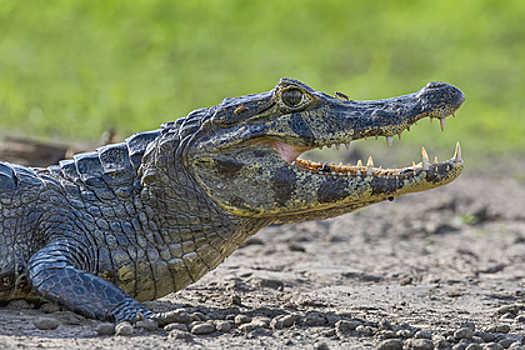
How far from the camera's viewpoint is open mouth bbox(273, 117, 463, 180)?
338 cm

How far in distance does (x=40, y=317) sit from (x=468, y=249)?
14.4 ft

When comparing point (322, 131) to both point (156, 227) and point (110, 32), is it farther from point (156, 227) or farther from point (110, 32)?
point (110, 32)

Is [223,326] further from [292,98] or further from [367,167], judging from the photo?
[292,98]

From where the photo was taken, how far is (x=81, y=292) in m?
2.98

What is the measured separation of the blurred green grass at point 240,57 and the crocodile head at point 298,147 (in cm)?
643

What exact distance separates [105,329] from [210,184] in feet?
3.46

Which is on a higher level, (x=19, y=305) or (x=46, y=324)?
(x=19, y=305)

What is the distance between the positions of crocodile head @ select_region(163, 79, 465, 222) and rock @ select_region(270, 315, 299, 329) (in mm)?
640

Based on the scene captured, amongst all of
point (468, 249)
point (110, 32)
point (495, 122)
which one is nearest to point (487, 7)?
point (495, 122)

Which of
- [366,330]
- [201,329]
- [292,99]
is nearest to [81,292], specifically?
[201,329]

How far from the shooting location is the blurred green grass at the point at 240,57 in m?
11.1

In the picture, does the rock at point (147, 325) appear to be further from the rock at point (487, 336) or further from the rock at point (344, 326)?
the rock at point (487, 336)

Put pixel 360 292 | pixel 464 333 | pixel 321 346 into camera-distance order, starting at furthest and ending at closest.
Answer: pixel 360 292 → pixel 464 333 → pixel 321 346

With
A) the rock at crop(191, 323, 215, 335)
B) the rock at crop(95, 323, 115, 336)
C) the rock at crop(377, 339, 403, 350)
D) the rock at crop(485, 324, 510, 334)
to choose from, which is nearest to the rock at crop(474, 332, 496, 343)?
the rock at crop(485, 324, 510, 334)
